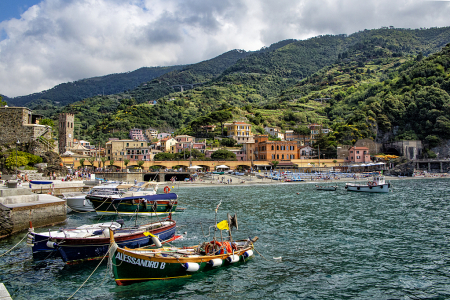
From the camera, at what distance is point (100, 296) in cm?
1085

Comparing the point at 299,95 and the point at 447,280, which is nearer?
the point at 447,280

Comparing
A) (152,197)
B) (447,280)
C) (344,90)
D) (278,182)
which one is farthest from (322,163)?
(344,90)

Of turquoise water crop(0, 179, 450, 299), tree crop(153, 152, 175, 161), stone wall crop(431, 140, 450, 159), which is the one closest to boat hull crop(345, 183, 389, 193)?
turquoise water crop(0, 179, 450, 299)

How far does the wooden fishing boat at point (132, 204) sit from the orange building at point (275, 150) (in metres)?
54.6

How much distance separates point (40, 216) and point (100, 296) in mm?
11476

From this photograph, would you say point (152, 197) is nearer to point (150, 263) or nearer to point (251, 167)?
point (150, 263)

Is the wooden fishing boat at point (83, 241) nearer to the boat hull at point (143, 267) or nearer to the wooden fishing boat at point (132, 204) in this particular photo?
the boat hull at point (143, 267)

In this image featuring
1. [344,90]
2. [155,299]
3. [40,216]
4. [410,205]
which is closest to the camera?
[155,299]

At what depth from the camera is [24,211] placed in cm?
1858

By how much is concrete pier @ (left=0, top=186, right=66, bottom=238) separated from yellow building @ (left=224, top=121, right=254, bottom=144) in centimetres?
7362

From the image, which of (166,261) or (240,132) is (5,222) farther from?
(240,132)

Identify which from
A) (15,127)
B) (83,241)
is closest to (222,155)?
(15,127)

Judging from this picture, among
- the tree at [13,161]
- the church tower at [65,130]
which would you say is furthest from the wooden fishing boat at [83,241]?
the church tower at [65,130]

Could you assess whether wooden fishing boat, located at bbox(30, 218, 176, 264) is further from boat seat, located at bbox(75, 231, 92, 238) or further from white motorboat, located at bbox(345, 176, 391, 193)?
white motorboat, located at bbox(345, 176, 391, 193)
